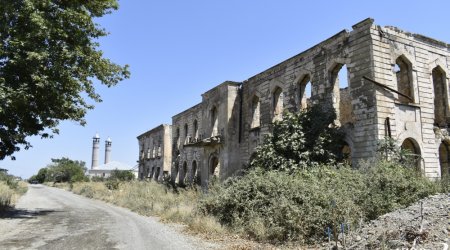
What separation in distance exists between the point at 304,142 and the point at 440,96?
22.1ft

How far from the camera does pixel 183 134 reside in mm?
31719

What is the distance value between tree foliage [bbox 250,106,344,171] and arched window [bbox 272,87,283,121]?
2.75 m

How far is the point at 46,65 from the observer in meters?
12.8

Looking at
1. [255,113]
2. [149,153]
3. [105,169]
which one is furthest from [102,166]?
[255,113]

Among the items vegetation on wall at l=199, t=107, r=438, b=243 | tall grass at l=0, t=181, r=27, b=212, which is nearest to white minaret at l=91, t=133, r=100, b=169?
tall grass at l=0, t=181, r=27, b=212

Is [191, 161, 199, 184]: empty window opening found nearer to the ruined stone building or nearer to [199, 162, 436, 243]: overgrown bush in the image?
the ruined stone building

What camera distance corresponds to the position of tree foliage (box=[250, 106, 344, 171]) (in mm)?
15047

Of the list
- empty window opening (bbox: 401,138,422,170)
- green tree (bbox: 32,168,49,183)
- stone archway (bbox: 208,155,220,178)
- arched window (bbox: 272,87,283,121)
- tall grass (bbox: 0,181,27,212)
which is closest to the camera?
empty window opening (bbox: 401,138,422,170)

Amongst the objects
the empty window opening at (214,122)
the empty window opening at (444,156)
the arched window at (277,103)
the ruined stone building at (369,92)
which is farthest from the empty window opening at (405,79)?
the empty window opening at (214,122)

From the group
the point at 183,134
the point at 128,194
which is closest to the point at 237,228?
the point at 128,194

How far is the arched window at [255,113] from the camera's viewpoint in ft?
70.2

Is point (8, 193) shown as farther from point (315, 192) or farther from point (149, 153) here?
point (315, 192)

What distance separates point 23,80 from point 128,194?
13.8 metres

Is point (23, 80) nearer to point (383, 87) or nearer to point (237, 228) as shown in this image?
point (237, 228)
